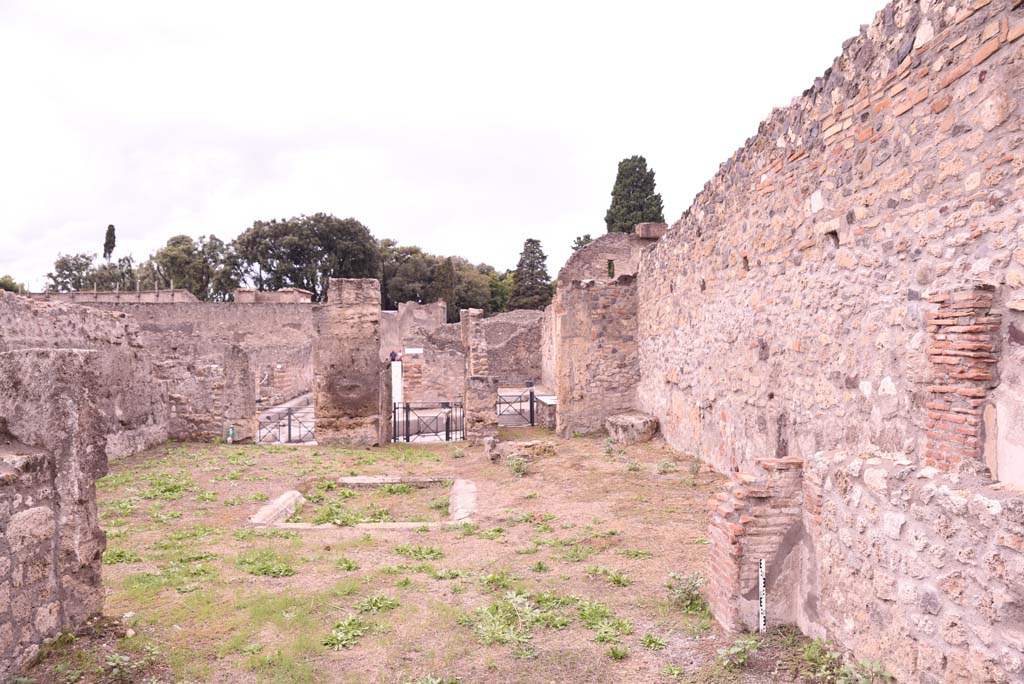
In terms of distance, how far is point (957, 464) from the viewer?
12.5 feet

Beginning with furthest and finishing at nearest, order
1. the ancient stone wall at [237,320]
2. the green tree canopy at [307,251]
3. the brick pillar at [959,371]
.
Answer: the green tree canopy at [307,251] → the ancient stone wall at [237,320] → the brick pillar at [959,371]

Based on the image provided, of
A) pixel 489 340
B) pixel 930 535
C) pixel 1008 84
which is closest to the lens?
pixel 930 535

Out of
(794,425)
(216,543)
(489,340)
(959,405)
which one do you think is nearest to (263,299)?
(489,340)

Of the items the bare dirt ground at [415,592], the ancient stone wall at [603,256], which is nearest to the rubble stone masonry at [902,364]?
the bare dirt ground at [415,592]

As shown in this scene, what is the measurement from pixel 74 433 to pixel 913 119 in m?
6.29

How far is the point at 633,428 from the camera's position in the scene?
41.3ft

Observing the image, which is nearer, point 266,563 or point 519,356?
point 266,563

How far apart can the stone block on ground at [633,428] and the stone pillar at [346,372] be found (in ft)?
18.3

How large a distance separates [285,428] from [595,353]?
366 inches

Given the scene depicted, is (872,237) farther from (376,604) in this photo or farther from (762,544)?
(376,604)

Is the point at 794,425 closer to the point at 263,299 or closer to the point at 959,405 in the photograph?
the point at 959,405

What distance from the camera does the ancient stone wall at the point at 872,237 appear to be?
3.78 metres

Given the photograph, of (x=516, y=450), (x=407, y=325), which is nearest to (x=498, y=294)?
(x=407, y=325)

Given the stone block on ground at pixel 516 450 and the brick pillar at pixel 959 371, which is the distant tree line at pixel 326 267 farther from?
the brick pillar at pixel 959 371
